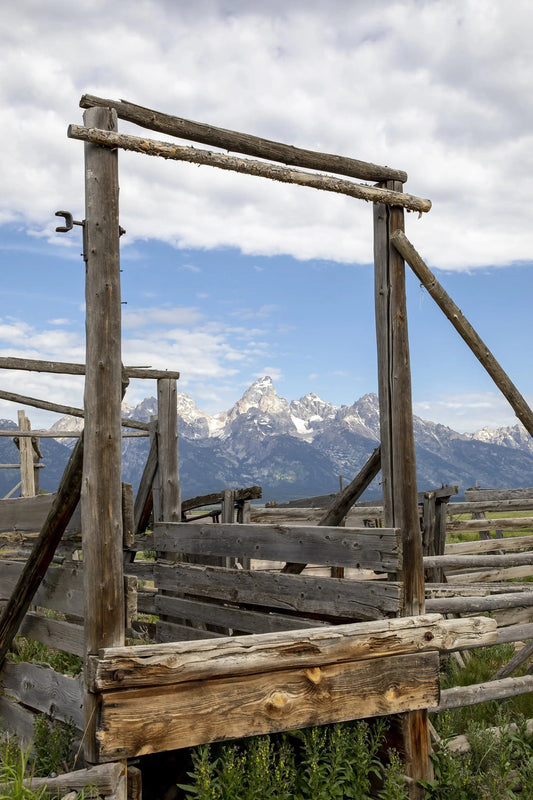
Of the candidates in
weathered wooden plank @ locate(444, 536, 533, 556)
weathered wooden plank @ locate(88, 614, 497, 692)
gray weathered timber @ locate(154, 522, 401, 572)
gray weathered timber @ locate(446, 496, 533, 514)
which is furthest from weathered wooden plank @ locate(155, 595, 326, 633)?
gray weathered timber @ locate(446, 496, 533, 514)

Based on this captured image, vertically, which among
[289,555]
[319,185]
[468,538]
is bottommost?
[468,538]

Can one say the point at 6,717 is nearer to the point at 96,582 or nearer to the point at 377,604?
the point at 96,582

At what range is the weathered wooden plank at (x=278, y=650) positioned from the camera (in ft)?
14.5

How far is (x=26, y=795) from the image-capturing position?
413 cm

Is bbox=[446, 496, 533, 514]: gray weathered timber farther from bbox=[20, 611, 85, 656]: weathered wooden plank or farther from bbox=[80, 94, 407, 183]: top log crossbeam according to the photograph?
bbox=[20, 611, 85, 656]: weathered wooden plank

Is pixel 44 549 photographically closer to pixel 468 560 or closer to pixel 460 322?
pixel 460 322

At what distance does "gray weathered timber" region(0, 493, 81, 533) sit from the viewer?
5996 mm

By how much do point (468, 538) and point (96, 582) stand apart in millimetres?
21092

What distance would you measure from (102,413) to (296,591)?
2358 mm

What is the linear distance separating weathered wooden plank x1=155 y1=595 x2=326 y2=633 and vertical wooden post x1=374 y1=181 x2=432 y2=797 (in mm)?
981

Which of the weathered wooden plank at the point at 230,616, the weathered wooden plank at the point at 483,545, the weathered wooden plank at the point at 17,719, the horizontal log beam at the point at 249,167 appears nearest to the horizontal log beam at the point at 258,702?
the weathered wooden plank at the point at 230,616

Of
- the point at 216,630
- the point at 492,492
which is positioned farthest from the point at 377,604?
the point at 492,492

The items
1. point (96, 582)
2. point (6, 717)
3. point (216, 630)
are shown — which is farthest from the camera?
point (216, 630)

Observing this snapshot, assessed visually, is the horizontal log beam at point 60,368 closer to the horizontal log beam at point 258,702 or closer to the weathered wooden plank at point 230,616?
the weathered wooden plank at point 230,616
